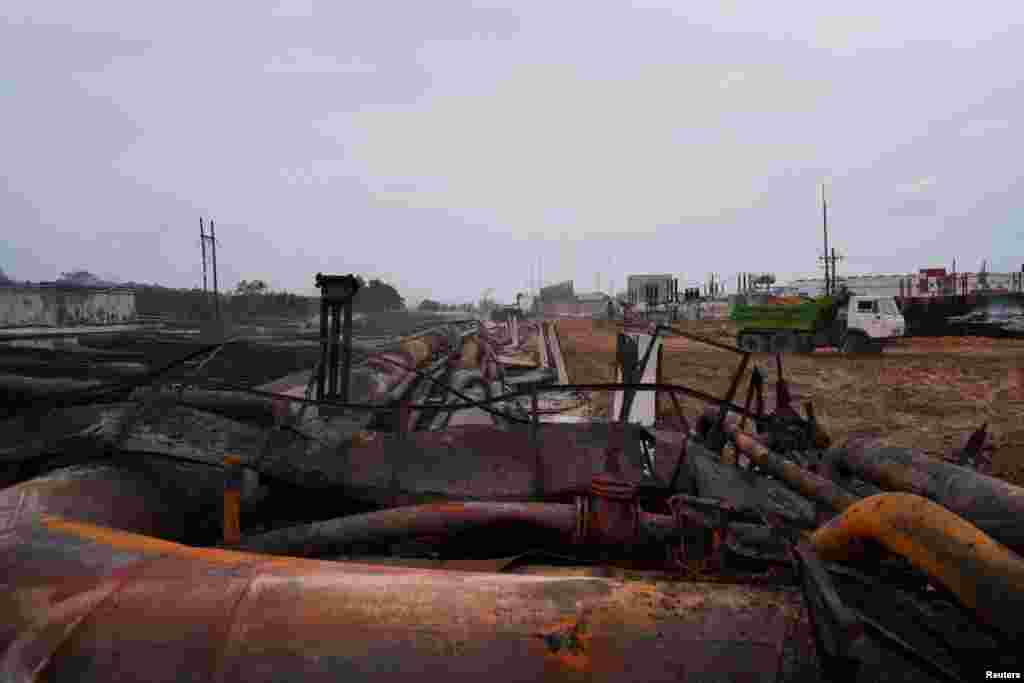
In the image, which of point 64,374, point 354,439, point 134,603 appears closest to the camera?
point 134,603

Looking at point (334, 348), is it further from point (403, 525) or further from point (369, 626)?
point (369, 626)

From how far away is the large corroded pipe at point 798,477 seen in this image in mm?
2462

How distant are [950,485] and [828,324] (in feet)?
74.7

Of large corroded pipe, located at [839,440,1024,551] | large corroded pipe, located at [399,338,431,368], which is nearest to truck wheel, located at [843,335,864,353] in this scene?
large corroded pipe, located at [399,338,431,368]

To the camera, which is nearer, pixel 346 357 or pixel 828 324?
pixel 346 357

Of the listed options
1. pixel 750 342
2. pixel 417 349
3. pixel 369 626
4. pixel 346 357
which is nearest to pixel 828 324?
pixel 750 342

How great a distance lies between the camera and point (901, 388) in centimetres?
1416

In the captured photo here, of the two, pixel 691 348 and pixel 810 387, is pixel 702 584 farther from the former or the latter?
pixel 691 348

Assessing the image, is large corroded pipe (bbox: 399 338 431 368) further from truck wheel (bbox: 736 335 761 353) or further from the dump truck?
truck wheel (bbox: 736 335 761 353)

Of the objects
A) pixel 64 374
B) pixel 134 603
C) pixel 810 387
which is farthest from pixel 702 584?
pixel 810 387

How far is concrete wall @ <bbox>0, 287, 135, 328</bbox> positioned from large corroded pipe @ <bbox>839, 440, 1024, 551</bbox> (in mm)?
23814

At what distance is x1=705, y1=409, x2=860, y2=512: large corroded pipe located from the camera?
96.9 inches

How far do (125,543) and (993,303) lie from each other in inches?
1567

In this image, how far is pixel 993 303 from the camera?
31203mm
